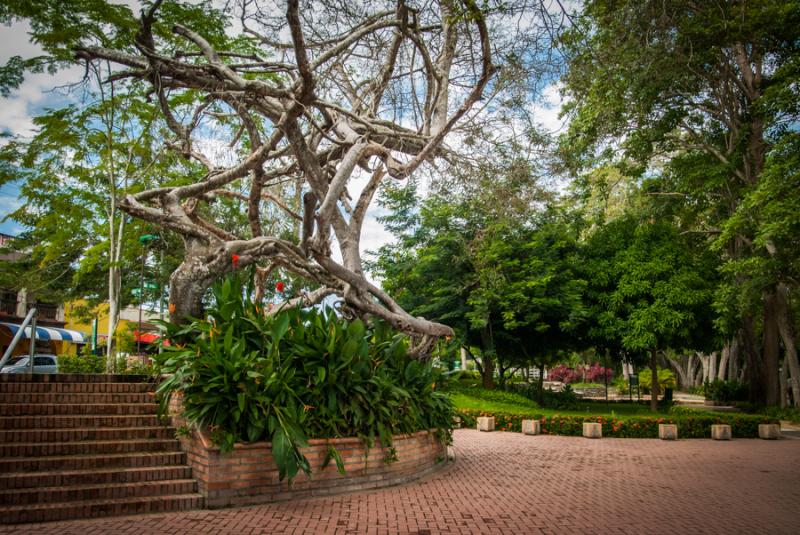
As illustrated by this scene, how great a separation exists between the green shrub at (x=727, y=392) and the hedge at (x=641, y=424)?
10792mm

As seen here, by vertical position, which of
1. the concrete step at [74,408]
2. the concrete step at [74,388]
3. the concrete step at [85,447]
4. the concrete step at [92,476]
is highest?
the concrete step at [74,388]

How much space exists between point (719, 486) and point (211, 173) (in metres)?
9.96

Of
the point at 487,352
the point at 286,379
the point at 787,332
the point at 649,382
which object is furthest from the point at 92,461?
the point at 649,382

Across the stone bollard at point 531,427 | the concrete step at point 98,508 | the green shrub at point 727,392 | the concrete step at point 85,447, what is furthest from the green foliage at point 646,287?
the concrete step at point 98,508

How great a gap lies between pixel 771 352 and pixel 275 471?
19636 mm

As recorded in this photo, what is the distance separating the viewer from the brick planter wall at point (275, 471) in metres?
6.31

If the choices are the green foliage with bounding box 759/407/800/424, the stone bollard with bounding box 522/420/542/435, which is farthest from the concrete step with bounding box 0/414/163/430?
the green foliage with bounding box 759/407/800/424

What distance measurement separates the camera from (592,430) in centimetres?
1488

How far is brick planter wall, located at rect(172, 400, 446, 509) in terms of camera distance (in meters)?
6.31

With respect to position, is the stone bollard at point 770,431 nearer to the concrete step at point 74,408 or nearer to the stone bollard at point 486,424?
the stone bollard at point 486,424

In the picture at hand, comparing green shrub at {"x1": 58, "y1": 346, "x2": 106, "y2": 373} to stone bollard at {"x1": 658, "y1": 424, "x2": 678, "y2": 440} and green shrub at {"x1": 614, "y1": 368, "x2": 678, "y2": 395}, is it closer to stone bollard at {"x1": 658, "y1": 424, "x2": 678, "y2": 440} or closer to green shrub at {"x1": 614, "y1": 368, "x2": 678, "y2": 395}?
stone bollard at {"x1": 658, "y1": 424, "x2": 678, "y2": 440}

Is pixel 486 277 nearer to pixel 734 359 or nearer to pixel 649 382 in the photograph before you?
pixel 734 359

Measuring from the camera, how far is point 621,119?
1509 centimetres

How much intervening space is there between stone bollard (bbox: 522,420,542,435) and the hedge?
230 millimetres
